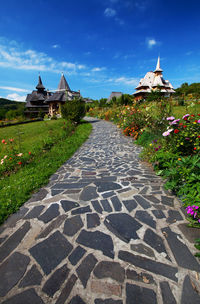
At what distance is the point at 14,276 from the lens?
1.60 metres

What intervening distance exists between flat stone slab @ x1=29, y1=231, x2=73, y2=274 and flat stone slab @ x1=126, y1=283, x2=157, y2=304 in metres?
0.85

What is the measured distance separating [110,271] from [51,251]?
0.83 metres

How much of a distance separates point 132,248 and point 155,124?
556cm

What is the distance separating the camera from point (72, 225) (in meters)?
2.31

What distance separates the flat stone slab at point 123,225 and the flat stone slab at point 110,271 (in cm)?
40

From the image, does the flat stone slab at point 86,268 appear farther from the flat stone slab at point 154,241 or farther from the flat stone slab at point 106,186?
the flat stone slab at point 106,186

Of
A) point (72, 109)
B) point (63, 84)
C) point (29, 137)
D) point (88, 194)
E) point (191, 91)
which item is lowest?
Answer: point (88, 194)

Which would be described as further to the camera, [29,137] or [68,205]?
[29,137]

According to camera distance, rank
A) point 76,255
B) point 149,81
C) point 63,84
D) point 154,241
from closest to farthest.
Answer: point 76,255 < point 154,241 < point 63,84 < point 149,81

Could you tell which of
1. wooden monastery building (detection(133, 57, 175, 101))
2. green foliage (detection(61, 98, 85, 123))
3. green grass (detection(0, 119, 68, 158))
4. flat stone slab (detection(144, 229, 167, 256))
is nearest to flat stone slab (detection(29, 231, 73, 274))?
flat stone slab (detection(144, 229, 167, 256))

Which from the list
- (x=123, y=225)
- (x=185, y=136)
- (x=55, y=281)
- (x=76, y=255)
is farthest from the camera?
(x=185, y=136)

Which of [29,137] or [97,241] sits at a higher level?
[29,137]

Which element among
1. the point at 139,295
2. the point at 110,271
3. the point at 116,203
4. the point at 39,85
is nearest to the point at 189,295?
the point at 139,295

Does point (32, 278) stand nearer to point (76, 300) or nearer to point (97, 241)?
point (76, 300)
